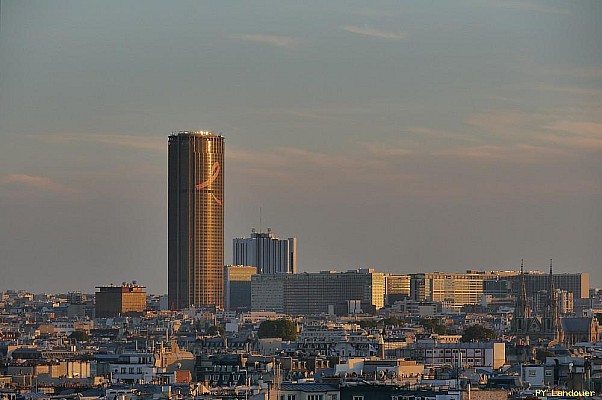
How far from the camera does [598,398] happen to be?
54250 millimetres

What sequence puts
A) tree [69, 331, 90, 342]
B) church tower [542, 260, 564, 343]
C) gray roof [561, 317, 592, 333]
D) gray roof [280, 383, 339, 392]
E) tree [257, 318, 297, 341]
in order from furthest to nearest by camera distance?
tree [69, 331, 90, 342]
tree [257, 318, 297, 341]
gray roof [561, 317, 592, 333]
church tower [542, 260, 564, 343]
gray roof [280, 383, 339, 392]

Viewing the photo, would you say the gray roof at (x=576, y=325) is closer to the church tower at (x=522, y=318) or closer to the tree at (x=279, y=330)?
the church tower at (x=522, y=318)

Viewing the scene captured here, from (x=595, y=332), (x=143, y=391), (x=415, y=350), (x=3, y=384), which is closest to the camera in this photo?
(x=143, y=391)

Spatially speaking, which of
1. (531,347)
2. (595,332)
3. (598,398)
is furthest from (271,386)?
(595,332)

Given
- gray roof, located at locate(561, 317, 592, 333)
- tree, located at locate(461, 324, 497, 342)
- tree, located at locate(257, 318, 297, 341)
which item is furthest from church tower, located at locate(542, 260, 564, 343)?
tree, located at locate(257, 318, 297, 341)

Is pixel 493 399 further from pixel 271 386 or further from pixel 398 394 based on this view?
pixel 271 386

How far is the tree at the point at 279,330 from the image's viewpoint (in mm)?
136500

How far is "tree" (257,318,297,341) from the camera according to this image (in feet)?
448

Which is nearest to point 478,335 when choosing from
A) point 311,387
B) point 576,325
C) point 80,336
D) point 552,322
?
point 552,322

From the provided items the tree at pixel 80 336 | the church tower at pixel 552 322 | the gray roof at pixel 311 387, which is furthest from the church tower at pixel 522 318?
the gray roof at pixel 311 387

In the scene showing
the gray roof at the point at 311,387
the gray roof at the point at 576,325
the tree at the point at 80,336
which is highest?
the gray roof at the point at 576,325

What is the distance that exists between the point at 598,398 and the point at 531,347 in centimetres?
5502

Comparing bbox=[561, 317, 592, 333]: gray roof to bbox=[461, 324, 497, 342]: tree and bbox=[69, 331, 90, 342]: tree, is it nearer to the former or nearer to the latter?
bbox=[461, 324, 497, 342]: tree

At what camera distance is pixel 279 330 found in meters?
140
